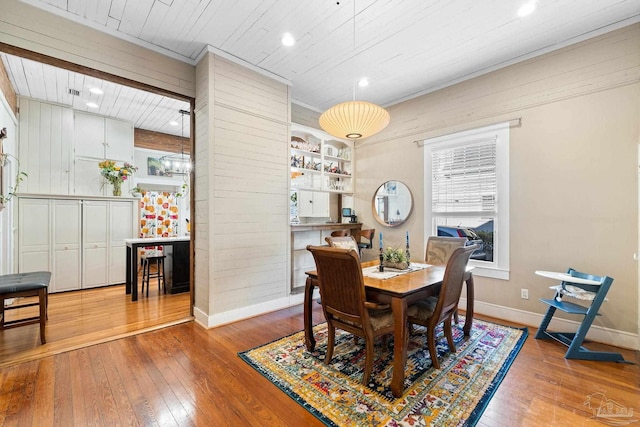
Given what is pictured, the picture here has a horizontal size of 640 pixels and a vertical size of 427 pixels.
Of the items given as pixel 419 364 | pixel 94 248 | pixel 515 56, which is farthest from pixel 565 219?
pixel 94 248

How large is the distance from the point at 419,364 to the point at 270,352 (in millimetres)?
1321

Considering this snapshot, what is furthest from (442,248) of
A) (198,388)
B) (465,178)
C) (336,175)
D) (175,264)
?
(175,264)

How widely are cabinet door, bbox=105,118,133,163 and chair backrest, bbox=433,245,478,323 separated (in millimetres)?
5779

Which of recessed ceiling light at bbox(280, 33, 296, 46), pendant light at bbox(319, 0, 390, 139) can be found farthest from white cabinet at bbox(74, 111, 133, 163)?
pendant light at bbox(319, 0, 390, 139)

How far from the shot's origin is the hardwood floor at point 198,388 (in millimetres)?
1782

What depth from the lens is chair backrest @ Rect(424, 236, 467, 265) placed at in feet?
10.8

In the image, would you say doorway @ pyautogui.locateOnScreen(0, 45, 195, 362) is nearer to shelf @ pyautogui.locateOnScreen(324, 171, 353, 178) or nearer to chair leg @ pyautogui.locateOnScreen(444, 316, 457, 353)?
shelf @ pyautogui.locateOnScreen(324, 171, 353, 178)

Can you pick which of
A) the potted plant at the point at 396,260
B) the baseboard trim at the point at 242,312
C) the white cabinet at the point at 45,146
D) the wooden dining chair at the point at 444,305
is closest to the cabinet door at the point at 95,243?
the white cabinet at the point at 45,146

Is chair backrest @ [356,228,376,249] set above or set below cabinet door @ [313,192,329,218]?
below

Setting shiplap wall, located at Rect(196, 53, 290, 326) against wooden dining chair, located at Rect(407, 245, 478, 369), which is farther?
shiplap wall, located at Rect(196, 53, 290, 326)

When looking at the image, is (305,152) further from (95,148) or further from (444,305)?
(95,148)

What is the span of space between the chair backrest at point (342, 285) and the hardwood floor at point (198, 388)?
69 cm

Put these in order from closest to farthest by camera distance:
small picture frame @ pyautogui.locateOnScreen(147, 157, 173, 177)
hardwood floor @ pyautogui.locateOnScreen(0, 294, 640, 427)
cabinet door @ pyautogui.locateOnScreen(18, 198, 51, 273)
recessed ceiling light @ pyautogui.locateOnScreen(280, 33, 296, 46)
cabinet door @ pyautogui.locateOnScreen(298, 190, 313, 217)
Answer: hardwood floor @ pyautogui.locateOnScreen(0, 294, 640, 427), recessed ceiling light @ pyautogui.locateOnScreen(280, 33, 296, 46), cabinet door @ pyautogui.locateOnScreen(18, 198, 51, 273), cabinet door @ pyautogui.locateOnScreen(298, 190, 313, 217), small picture frame @ pyautogui.locateOnScreen(147, 157, 173, 177)

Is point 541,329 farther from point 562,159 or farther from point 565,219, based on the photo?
point 562,159
